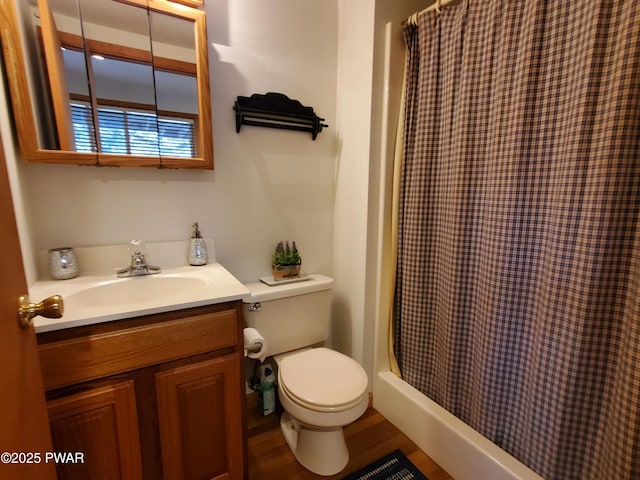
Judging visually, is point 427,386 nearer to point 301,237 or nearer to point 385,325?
point 385,325

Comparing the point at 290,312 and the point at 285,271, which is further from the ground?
the point at 285,271

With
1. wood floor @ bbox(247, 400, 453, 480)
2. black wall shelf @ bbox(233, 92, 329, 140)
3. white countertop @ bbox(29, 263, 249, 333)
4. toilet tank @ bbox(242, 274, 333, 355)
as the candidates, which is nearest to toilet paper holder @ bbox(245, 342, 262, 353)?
toilet tank @ bbox(242, 274, 333, 355)

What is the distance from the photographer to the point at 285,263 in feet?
5.20

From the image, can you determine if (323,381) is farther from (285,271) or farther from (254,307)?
(285,271)

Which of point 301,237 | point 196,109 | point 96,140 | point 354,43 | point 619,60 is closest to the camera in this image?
point 619,60

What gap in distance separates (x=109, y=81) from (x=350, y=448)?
6.27 ft

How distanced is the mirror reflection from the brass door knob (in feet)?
2.44

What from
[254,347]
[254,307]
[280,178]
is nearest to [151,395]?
[254,347]

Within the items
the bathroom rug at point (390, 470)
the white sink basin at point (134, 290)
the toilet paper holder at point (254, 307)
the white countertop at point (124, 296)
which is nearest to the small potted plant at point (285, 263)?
the toilet paper holder at point (254, 307)

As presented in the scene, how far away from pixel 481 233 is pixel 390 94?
0.80 m

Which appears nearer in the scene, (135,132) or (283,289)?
(135,132)

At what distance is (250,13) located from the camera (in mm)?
1438

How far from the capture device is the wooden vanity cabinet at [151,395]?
2.68 ft

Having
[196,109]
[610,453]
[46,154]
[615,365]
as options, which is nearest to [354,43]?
[196,109]
